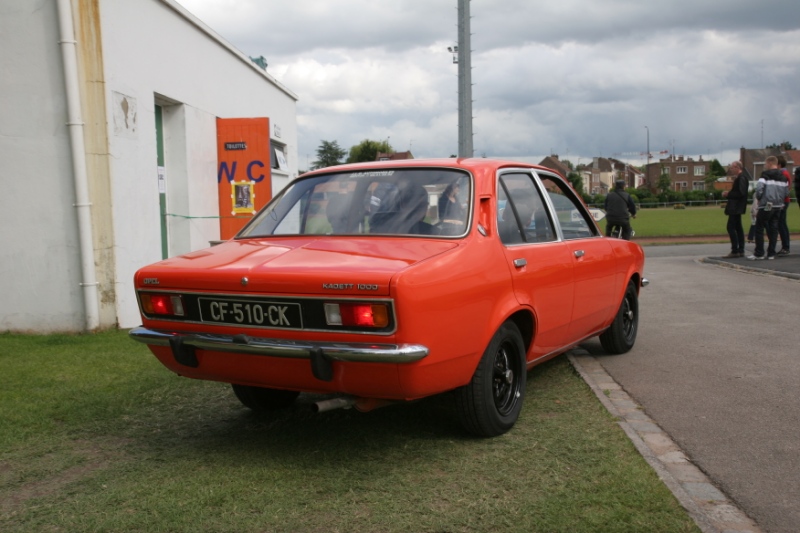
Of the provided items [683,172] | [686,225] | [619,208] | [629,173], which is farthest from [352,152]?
[629,173]

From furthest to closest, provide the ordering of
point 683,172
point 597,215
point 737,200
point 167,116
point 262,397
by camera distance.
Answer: point 683,172 < point 737,200 < point 167,116 < point 597,215 < point 262,397

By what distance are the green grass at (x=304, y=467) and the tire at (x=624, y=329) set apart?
1.15 metres

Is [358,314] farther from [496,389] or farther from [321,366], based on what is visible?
[496,389]

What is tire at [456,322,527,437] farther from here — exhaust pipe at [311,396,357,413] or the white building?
the white building

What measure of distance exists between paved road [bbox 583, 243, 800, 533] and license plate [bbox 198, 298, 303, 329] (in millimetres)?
2182

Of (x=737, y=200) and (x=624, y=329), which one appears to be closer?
(x=624, y=329)

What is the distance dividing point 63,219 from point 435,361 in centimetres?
536

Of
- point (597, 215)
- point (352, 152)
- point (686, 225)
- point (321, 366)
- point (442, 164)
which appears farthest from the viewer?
point (352, 152)

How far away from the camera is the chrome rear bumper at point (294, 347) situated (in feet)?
11.7

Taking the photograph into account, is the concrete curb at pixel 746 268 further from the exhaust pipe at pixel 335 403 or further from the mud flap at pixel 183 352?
the mud flap at pixel 183 352

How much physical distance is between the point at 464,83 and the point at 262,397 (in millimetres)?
→ 12021

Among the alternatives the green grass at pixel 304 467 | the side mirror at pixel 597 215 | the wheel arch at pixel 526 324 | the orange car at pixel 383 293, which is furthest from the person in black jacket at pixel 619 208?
the wheel arch at pixel 526 324

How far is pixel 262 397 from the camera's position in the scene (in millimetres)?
5047

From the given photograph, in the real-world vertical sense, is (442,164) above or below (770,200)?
above
